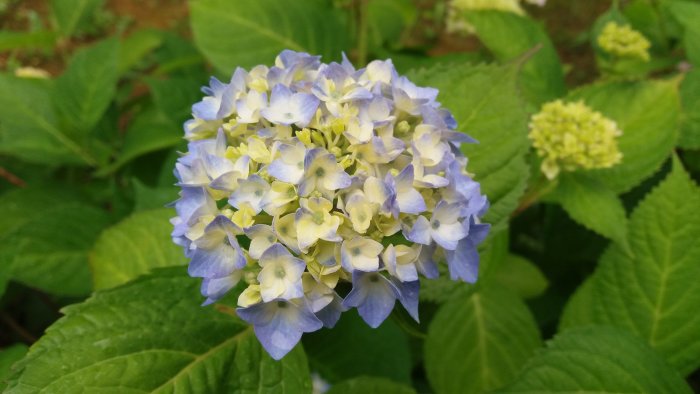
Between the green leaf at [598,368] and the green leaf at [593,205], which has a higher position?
the green leaf at [593,205]

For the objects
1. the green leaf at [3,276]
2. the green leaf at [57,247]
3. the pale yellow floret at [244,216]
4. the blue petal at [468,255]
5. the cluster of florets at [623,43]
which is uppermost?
the pale yellow floret at [244,216]

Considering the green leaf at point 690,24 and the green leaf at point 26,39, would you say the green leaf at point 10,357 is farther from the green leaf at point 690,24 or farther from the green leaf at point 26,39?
the green leaf at point 690,24

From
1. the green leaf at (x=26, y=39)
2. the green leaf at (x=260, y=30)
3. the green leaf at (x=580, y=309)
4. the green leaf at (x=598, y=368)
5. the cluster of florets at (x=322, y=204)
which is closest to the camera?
the cluster of florets at (x=322, y=204)

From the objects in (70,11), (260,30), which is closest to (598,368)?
(260,30)

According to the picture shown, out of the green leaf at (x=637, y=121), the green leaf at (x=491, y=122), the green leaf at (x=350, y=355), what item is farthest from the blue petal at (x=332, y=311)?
the green leaf at (x=637, y=121)

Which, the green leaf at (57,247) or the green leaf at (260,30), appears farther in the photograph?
the green leaf at (260,30)

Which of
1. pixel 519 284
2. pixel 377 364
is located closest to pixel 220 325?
pixel 377 364

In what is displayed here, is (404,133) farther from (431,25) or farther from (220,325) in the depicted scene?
(431,25)
